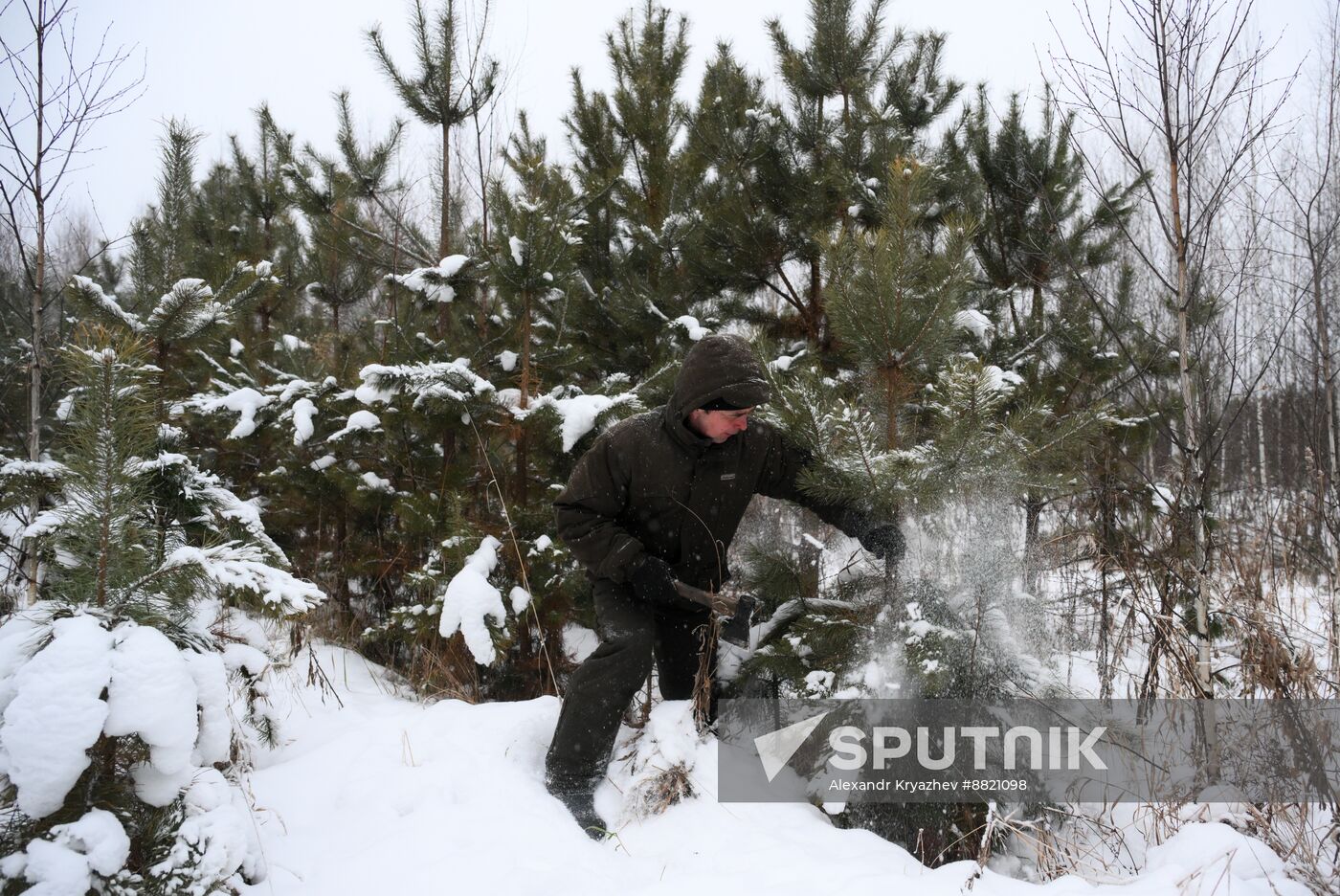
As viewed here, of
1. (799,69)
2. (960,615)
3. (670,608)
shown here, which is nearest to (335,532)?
(670,608)

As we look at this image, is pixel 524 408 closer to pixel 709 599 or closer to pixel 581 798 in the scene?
pixel 709 599

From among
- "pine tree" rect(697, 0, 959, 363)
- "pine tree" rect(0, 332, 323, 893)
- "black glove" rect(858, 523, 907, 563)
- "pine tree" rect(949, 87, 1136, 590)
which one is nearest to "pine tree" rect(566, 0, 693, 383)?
"pine tree" rect(697, 0, 959, 363)

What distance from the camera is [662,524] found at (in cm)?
306

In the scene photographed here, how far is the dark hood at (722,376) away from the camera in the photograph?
2.76m

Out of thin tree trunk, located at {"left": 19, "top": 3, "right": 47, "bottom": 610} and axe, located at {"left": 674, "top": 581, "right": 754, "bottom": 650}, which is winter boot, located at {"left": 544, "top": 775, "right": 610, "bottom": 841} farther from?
thin tree trunk, located at {"left": 19, "top": 3, "right": 47, "bottom": 610}

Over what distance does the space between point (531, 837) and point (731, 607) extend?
3.56 ft

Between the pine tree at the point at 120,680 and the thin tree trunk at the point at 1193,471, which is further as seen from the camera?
the thin tree trunk at the point at 1193,471

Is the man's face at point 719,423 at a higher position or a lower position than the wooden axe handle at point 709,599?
higher

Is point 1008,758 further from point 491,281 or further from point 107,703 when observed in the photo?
point 491,281

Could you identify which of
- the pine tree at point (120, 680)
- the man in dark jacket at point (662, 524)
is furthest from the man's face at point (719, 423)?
the pine tree at point (120, 680)

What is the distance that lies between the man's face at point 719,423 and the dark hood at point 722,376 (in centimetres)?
8

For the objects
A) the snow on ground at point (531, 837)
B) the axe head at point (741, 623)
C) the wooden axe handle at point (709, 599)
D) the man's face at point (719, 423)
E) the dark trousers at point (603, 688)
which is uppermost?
the man's face at point (719, 423)

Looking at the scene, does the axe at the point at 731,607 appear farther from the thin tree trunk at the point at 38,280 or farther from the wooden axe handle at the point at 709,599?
the thin tree trunk at the point at 38,280

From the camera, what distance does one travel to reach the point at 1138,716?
110 inches
